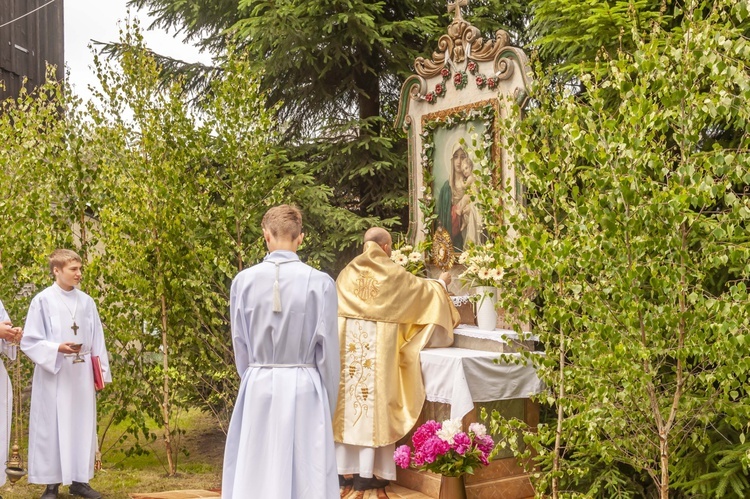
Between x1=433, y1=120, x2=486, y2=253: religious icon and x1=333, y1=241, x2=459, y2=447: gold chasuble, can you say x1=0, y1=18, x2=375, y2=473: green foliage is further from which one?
x1=433, y1=120, x2=486, y2=253: religious icon

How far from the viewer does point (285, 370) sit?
4.82 meters

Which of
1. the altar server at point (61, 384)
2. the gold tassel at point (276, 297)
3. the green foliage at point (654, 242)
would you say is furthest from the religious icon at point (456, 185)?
the gold tassel at point (276, 297)

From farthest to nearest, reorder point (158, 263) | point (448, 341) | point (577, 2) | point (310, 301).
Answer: point (158, 263), point (448, 341), point (577, 2), point (310, 301)

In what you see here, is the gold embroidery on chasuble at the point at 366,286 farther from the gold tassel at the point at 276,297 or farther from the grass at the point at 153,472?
the gold tassel at the point at 276,297

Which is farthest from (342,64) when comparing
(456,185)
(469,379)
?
(469,379)

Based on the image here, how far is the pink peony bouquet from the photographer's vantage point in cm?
611

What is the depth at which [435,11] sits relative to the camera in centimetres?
1084

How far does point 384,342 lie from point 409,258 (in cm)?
109

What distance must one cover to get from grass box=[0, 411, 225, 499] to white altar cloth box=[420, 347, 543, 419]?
242 cm

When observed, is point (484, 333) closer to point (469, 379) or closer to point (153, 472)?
point (469, 379)

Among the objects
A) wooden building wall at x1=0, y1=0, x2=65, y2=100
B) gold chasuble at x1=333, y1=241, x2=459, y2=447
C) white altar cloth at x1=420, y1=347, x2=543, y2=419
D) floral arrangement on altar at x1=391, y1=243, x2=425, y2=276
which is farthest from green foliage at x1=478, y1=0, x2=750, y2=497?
wooden building wall at x1=0, y1=0, x2=65, y2=100

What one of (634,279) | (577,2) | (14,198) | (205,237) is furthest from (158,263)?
(634,279)

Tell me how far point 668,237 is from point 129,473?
21.4 ft

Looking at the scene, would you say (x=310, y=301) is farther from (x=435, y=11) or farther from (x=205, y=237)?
(x=435, y=11)
